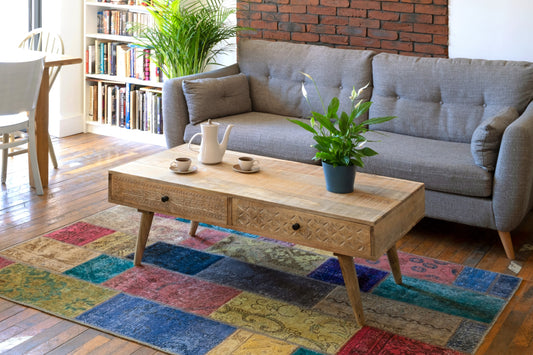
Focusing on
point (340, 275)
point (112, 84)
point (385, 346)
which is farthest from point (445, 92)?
point (112, 84)

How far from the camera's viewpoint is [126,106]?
5504 millimetres

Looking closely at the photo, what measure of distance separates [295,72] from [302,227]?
201cm

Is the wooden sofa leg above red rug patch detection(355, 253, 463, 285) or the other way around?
above

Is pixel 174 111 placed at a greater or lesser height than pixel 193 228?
greater

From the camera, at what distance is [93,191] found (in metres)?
4.27

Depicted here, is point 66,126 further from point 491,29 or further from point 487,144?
point 487,144

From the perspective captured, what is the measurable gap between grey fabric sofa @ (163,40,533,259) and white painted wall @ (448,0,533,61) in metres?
0.36

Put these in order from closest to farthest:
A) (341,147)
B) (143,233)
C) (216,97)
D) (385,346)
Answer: (385,346), (341,147), (143,233), (216,97)

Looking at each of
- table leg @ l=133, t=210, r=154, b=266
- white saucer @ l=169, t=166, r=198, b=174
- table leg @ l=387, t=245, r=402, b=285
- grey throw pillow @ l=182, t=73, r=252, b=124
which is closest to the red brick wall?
grey throw pillow @ l=182, t=73, r=252, b=124

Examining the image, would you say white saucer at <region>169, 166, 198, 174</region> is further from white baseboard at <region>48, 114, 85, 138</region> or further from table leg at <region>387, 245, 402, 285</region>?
white baseboard at <region>48, 114, 85, 138</region>

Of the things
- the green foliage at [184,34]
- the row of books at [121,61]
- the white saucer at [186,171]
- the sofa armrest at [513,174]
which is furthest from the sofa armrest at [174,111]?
the sofa armrest at [513,174]

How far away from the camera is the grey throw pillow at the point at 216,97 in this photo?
4297mm

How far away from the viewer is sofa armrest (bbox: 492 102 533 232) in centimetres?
335

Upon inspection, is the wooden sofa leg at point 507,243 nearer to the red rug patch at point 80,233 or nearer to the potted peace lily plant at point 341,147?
the potted peace lily plant at point 341,147
